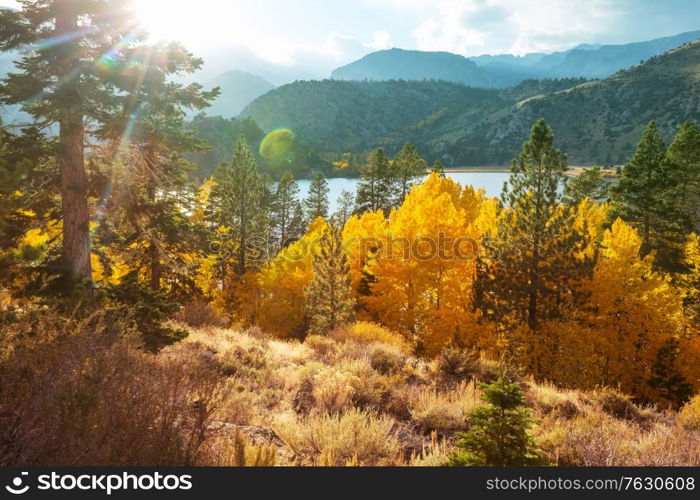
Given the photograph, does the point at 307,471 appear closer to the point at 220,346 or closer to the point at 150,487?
the point at 150,487

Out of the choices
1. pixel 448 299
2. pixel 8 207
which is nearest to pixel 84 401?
pixel 8 207

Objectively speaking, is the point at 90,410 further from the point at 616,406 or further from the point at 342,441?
the point at 616,406

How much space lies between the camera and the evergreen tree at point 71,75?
26.4 ft

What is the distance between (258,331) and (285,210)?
1943 inches

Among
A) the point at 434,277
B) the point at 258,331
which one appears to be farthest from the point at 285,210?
the point at 258,331

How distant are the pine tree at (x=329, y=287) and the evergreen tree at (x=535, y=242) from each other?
32.4 ft

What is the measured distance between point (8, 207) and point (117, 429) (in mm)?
5299

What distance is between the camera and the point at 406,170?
53.7 meters

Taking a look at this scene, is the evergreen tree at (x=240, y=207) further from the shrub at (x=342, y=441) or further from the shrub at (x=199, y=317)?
the shrub at (x=342, y=441)

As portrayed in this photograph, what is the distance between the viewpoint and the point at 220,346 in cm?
1092

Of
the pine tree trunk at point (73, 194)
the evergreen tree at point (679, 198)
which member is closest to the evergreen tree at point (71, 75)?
the pine tree trunk at point (73, 194)

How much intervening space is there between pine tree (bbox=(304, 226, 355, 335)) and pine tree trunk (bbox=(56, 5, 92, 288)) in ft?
59.0

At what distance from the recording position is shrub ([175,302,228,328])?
55.1 ft

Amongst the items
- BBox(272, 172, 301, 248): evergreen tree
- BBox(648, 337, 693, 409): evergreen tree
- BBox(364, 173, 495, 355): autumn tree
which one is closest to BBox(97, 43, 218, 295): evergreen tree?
BBox(364, 173, 495, 355): autumn tree
